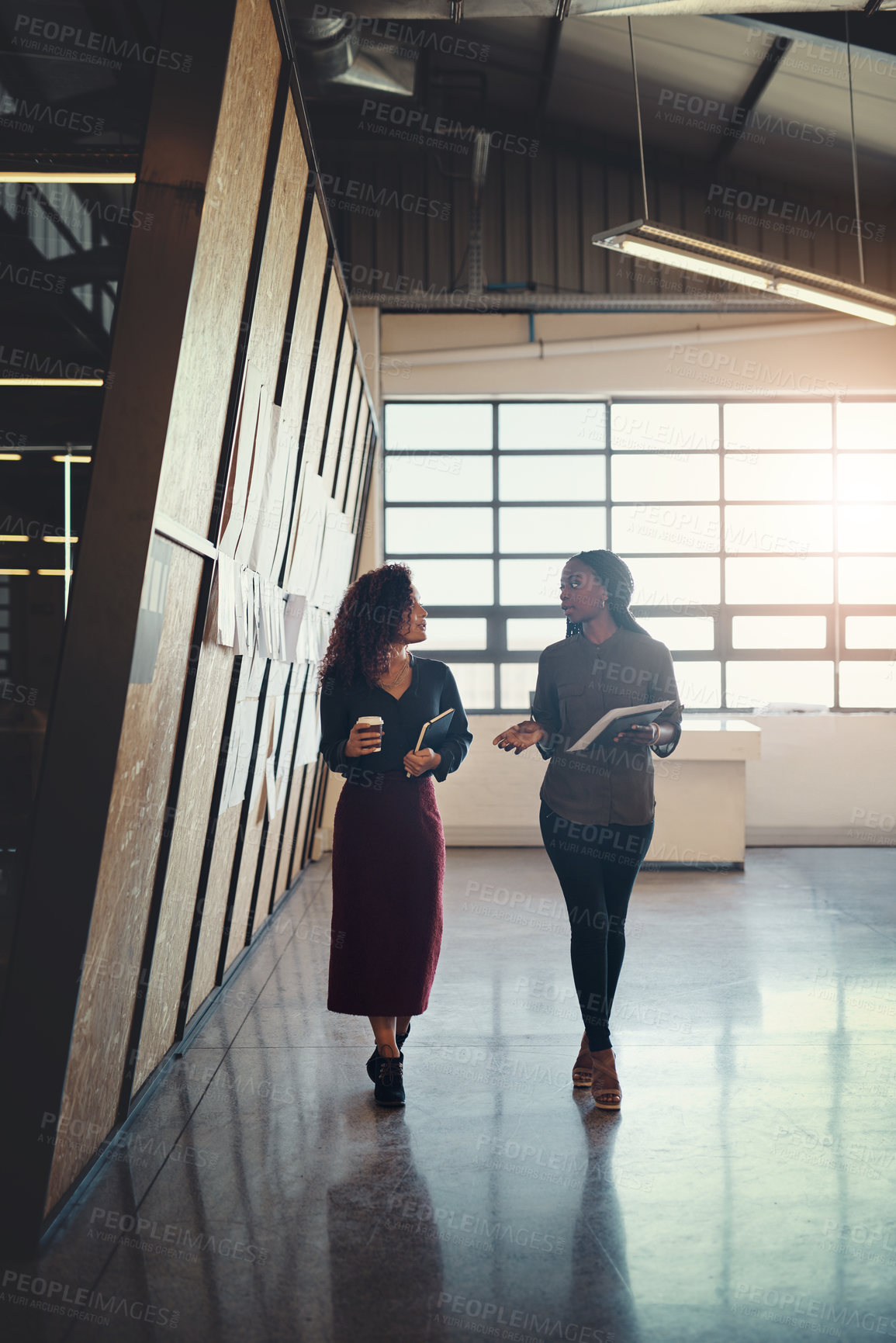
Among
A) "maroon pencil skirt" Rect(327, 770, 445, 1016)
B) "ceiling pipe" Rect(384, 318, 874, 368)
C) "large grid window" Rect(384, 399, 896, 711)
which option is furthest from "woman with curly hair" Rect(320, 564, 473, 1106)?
"ceiling pipe" Rect(384, 318, 874, 368)

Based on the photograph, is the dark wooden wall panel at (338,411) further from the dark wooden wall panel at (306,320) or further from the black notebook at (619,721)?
the black notebook at (619,721)

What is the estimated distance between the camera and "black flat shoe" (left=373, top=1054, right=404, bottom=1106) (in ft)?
9.11

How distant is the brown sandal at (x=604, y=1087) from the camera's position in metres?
2.74

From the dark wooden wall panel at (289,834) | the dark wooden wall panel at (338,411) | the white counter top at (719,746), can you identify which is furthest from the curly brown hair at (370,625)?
the white counter top at (719,746)

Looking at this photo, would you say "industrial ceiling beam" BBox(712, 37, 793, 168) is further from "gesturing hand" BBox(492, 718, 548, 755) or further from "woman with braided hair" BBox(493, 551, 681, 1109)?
"gesturing hand" BBox(492, 718, 548, 755)

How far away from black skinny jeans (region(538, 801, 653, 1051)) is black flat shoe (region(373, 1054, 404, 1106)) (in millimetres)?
557

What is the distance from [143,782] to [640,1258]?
148 cm

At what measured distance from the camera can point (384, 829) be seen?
2.80 metres

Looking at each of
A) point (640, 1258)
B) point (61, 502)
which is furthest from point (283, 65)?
point (61, 502)

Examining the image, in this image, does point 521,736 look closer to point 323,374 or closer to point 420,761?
point 420,761

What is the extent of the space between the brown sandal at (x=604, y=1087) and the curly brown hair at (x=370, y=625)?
4.19 ft

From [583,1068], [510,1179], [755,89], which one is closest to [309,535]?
[583,1068]

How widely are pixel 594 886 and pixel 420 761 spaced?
2.01ft

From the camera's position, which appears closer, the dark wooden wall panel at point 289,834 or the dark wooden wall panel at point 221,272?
the dark wooden wall panel at point 221,272
